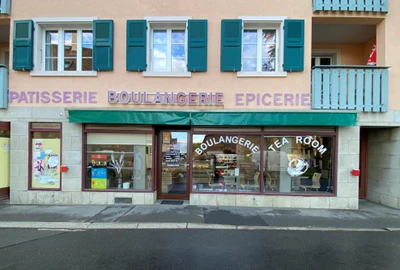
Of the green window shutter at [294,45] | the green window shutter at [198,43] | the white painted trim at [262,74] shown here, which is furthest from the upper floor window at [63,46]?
the green window shutter at [294,45]

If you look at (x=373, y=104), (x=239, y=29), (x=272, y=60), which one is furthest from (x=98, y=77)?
(x=373, y=104)

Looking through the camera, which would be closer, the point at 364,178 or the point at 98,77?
the point at 98,77

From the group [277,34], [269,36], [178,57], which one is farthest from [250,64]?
[178,57]

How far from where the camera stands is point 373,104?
23.2 feet

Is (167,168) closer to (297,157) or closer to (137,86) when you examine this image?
(137,86)

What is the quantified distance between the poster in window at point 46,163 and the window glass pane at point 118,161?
2.97ft

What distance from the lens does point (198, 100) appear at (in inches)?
287

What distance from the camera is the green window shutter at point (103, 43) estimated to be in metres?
7.25

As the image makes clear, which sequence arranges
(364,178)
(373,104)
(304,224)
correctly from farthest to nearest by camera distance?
(364,178), (373,104), (304,224)

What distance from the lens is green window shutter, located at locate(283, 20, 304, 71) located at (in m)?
7.13

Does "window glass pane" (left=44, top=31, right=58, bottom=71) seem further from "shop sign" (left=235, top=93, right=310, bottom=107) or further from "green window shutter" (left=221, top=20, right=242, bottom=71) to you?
"shop sign" (left=235, top=93, right=310, bottom=107)

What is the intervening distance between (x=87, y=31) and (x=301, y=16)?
6.49 metres

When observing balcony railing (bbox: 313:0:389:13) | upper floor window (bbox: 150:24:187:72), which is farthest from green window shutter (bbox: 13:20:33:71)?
balcony railing (bbox: 313:0:389:13)

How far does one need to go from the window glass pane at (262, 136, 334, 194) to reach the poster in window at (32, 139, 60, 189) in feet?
19.7
